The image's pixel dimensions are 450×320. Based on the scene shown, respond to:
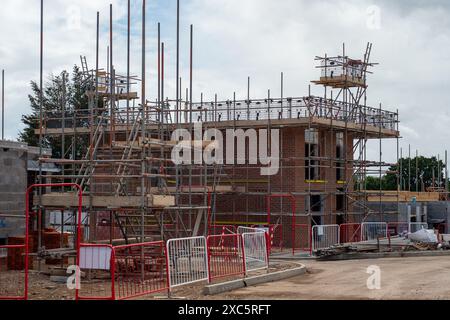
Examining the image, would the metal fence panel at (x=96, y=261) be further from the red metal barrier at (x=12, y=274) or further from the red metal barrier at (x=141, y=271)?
the red metal barrier at (x=12, y=274)

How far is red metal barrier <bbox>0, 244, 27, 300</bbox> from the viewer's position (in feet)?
56.5

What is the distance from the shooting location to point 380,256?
2777cm

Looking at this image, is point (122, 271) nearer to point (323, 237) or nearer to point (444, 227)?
point (323, 237)

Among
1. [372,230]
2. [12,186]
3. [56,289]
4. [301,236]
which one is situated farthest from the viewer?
[372,230]

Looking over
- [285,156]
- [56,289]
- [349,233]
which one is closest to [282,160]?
[285,156]

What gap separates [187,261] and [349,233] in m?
16.3

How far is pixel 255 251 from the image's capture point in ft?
70.8

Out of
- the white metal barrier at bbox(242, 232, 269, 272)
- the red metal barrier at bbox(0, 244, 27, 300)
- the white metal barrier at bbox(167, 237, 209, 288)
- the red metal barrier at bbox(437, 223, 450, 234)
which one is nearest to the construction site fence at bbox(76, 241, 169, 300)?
the white metal barrier at bbox(167, 237, 209, 288)

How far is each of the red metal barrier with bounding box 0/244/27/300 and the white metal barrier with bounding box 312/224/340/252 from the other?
11152 mm
